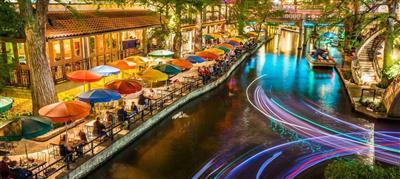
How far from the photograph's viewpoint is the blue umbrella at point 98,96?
1805cm

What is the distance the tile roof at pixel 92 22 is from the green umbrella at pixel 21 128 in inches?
293

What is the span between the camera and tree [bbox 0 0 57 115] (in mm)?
17875

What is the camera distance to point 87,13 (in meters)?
28.4

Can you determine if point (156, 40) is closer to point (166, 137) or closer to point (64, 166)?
point (166, 137)

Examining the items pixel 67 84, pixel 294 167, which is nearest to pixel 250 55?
pixel 67 84

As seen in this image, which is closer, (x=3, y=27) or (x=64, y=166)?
(x=64, y=166)

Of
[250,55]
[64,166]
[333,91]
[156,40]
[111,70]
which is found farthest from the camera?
[250,55]

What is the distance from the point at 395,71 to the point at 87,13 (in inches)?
994

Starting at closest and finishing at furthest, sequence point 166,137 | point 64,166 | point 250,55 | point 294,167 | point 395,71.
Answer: point 64,166 → point 294,167 → point 166,137 → point 395,71 → point 250,55

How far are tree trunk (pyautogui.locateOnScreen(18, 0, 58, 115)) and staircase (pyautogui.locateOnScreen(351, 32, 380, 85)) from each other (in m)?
27.2

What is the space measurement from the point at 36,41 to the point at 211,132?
11.0 m

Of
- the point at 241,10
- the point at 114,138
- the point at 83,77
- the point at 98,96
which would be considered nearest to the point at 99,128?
the point at 114,138

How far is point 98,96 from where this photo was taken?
59.7 ft

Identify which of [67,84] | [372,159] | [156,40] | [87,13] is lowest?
[372,159]
